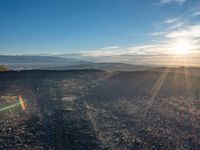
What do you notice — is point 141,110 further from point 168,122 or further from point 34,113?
point 34,113

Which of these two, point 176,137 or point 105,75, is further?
point 105,75

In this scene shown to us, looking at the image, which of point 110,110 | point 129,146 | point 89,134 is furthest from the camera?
point 110,110

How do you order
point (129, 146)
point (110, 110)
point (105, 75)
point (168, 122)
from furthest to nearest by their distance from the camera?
point (105, 75) < point (110, 110) < point (168, 122) < point (129, 146)

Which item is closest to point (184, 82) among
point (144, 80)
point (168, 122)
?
point (144, 80)

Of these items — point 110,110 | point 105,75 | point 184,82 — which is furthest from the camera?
Answer: point 105,75

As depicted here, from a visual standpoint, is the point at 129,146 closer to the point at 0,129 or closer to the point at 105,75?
the point at 0,129

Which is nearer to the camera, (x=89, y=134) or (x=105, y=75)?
(x=89, y=134)

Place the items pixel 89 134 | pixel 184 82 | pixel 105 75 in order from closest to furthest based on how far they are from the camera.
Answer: pixel 89 134 → pixel 184 82 → pixel 105 75

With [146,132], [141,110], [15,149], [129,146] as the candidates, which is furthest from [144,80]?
[15,149]
